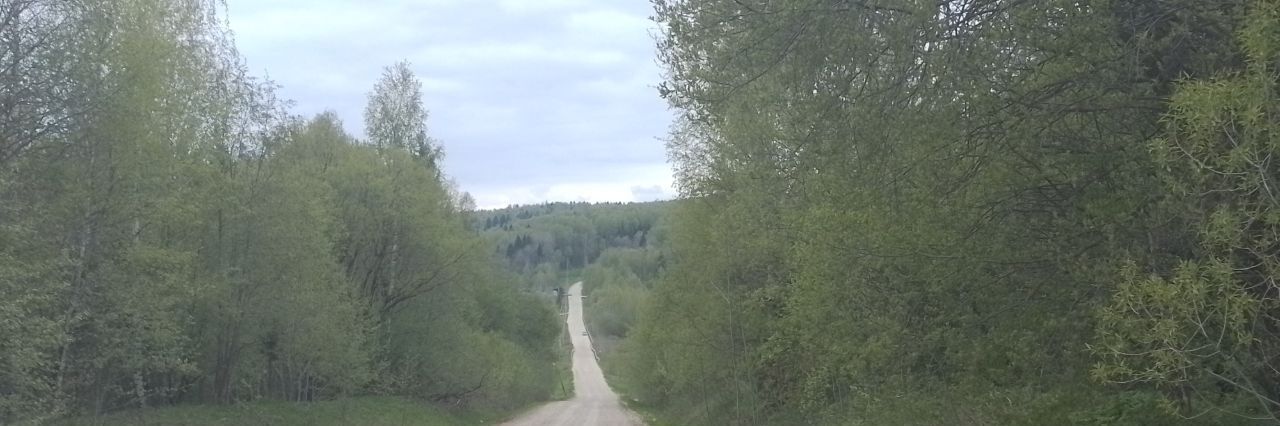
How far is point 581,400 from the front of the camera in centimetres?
6806

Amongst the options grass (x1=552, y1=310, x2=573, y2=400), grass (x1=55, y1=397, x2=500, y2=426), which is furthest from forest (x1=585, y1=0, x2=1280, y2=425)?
grass (x1=552, y1=310, x2=573, y2=400)

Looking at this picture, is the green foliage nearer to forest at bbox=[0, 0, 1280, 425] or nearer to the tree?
forest at bbox=[0, 0, 1280, 425]

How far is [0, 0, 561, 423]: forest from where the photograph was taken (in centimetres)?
1562

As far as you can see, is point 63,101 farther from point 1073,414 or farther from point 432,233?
point 432,233

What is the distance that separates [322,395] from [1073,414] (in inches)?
1234

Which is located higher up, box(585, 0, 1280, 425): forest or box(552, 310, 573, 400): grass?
box(585, 0, 1280, 425): forest

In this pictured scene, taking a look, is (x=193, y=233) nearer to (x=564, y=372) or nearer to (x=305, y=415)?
(x=305, y=415)

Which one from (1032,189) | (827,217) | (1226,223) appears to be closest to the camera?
(1226,223)

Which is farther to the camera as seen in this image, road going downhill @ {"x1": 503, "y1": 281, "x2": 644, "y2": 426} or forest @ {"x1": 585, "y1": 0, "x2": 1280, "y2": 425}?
road going downhill @ {"x1": 503, "y1": 281, "x2": 644, "y2": 426}

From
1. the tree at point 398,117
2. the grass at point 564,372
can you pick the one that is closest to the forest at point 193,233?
the tree at point 398,117

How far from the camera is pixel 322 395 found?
36281 mm

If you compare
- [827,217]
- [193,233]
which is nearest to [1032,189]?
[827,217]

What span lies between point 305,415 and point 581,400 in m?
40.7

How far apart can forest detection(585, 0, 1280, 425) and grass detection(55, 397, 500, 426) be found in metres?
14.4
